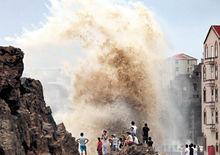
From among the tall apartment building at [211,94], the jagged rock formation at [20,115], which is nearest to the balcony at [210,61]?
the tall apartment building at [211,94]

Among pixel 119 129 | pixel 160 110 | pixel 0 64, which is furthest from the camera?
pixel 160 110

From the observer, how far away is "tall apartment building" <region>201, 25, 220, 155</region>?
6362 cm

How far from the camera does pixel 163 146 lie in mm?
54062

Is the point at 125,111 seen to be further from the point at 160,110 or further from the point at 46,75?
the point at 46,75

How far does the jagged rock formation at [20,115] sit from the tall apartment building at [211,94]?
41141mm

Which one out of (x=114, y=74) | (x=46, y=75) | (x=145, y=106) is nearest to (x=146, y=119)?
(x=145, y=106)

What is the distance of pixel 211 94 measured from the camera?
6531cm

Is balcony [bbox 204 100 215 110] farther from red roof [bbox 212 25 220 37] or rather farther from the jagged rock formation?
the jagged rock formation

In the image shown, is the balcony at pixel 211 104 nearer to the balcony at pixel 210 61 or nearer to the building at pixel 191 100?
the balcony at pixel 210 61

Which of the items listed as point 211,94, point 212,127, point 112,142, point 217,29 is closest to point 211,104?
point 211,94

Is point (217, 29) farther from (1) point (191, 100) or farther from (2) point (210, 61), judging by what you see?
(1) point (191, 100)

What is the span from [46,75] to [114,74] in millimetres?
31108

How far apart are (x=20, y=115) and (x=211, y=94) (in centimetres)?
4757

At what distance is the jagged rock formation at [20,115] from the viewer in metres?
17.8
